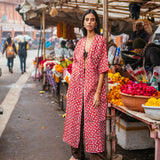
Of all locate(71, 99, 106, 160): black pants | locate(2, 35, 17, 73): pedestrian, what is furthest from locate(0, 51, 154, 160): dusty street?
locate(2, 35, 17, 73): pedestrian

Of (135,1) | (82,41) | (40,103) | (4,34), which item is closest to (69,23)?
(40,103)

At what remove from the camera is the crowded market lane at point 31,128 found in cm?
423

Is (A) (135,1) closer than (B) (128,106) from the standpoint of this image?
No

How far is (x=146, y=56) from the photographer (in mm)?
4777

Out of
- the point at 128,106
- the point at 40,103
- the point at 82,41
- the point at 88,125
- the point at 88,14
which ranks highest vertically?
the point at 88,14

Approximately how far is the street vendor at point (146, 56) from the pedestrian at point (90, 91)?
1475mm

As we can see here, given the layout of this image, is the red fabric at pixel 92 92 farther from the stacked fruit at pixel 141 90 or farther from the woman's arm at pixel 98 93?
the stacked fruit at pixel 141 90

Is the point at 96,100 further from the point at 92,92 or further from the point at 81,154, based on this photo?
the point at 81,154

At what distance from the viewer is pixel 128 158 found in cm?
404

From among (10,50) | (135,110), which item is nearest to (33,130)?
(135,110)

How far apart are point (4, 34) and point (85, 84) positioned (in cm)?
4417

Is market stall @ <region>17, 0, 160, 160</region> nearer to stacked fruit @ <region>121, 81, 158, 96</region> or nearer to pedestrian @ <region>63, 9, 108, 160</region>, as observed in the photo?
pedestrian @ <region>63, 9, 108, 160</region>

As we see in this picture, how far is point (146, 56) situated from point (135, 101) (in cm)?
185

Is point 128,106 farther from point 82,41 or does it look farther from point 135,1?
point 135,1
